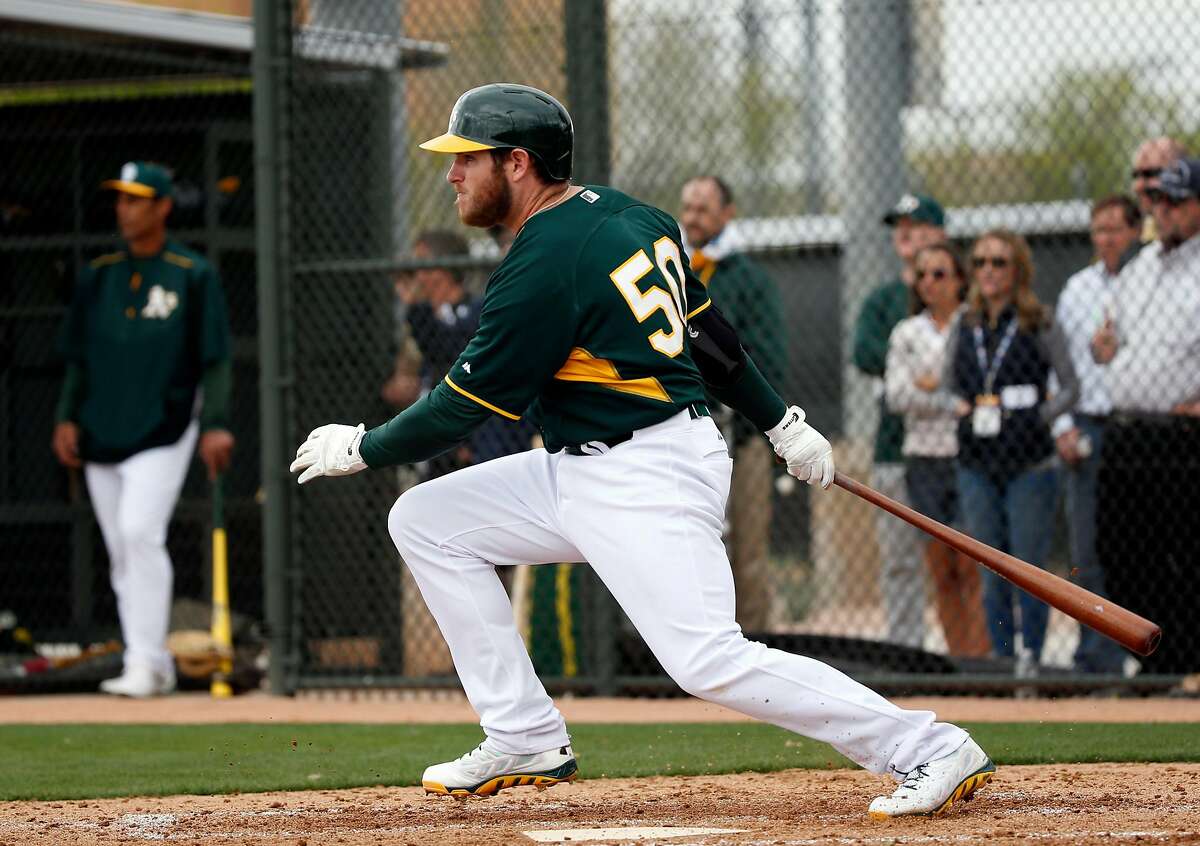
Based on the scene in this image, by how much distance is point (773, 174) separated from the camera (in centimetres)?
1551

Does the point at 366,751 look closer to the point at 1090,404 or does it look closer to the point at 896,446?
the point at 896,446

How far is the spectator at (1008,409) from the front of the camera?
7.87m

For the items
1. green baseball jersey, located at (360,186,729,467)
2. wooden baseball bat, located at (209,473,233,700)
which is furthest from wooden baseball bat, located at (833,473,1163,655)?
wooden baseball bat, located at (209,473,233,700)

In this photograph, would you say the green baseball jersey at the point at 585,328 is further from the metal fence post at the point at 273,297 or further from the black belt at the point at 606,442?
the metal fence post at the point at 273,297

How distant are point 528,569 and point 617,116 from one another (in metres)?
2.40

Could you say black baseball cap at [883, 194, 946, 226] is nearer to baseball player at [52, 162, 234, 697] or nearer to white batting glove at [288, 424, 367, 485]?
baseball player at [52, 162, 234, 697]

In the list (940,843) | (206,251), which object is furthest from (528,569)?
Result: (940,843)

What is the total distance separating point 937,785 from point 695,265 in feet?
13.5

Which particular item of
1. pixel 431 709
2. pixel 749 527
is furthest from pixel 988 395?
pixel 431 709

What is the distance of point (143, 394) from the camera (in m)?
8.84

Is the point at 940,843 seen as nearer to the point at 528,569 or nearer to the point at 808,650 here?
the point at 808,650

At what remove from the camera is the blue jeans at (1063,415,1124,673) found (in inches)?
304

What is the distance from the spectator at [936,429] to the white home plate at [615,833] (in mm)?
3898

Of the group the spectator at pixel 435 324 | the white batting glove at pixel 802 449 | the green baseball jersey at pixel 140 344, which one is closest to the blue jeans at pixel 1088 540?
the spectator at pixel 435 324
